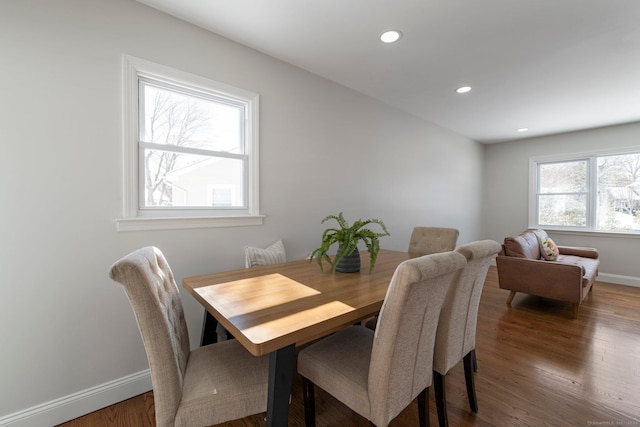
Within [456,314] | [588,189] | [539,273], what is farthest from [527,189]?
[456,314]

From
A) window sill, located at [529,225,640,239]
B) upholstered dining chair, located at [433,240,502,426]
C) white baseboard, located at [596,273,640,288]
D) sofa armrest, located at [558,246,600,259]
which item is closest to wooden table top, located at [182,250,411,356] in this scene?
upholstered dining chair, located at [433,240,502,426]

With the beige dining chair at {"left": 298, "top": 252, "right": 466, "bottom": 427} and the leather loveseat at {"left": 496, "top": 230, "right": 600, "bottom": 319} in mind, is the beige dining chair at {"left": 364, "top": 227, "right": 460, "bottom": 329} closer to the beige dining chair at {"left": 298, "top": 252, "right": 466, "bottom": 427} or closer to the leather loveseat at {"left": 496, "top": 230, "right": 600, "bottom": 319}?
the beige dining chair at {"left": 298, "top": 252, "right": 466, "bottom": 427}

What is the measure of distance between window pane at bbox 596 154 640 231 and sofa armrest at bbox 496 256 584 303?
8.06 ft

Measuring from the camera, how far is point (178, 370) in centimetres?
104

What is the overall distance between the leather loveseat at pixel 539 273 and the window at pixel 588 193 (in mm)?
1227

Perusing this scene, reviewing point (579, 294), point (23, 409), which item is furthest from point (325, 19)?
point (579, 294)

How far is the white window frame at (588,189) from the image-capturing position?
14.1 feet

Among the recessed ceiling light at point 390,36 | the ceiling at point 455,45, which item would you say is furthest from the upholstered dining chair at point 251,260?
the recessed ceiling light at point 390,36

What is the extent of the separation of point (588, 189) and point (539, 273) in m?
2.69

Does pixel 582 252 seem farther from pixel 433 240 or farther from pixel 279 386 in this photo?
pixel 279 386

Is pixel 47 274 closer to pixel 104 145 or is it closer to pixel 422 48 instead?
pixel 104 145

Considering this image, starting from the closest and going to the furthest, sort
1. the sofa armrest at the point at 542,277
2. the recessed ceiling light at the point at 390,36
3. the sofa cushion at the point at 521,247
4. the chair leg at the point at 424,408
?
the chair leg at the point at 424,408 → the recessed ceiling light at the point at 390,36 → the sofa armrest at the point at 542,277 → the sofa cushion at the point at 521,247

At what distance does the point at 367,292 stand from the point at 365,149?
223 centimetres

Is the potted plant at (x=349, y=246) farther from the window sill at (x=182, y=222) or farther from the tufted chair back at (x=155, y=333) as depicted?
the tufted chair back at (x=155, y=333)
